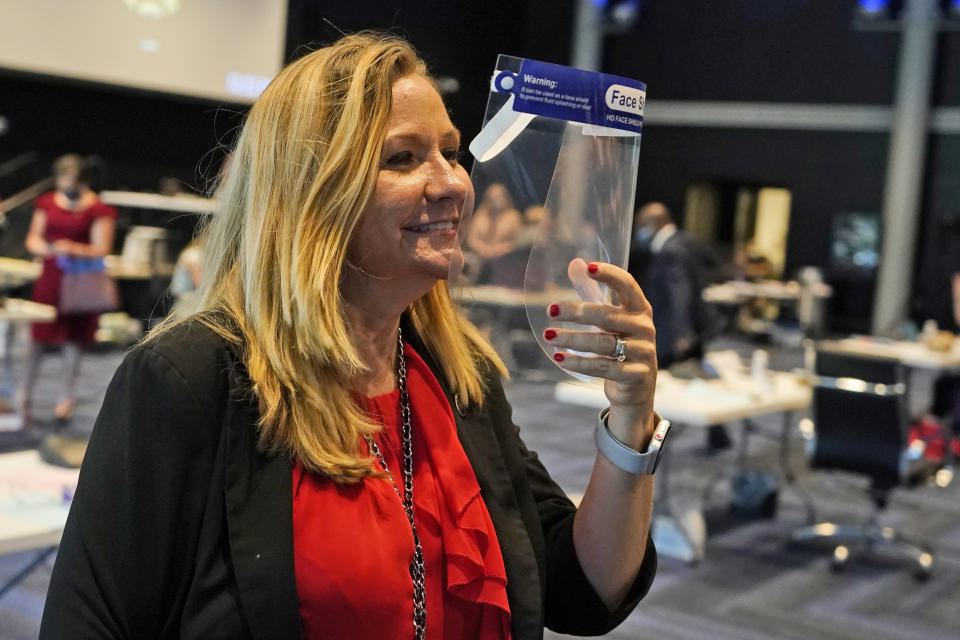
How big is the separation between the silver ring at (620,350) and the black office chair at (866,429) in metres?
3.77

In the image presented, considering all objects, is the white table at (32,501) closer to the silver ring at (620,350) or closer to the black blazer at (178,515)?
the black blazer at (178,515)

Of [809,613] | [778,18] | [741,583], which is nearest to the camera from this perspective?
[809,613]

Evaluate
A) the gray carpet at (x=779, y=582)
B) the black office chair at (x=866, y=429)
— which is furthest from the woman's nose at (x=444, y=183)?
the black office chair at (x=866, y=429)

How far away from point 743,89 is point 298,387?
16.0m

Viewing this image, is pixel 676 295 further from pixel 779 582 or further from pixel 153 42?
pixel 153 42

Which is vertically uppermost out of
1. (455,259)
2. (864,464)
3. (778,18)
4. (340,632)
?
(778,18)

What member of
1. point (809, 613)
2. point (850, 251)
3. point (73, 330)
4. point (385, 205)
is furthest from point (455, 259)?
point (850, 251)

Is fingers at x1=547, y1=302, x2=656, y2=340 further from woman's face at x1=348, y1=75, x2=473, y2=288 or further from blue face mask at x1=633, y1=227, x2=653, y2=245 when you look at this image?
blue face mask at x1=633, y1=227, x2=653, y2=245

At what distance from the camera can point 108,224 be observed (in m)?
6.88

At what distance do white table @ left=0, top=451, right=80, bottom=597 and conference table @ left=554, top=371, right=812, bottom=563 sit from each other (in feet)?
7.66

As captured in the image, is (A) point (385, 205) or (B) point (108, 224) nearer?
(A) point (385, 205)

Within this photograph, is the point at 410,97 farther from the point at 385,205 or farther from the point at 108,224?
the point at 108,224

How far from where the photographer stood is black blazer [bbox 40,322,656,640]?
107cm

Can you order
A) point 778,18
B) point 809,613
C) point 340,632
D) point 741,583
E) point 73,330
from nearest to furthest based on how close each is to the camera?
point 340,632 → point 809,613 → point 741,583 → point 73,330 → point 778,18
